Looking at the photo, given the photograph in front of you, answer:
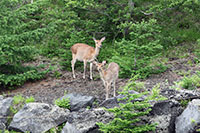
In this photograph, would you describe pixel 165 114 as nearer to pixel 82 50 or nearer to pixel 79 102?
pixel 79 102

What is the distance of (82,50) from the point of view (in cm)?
1180

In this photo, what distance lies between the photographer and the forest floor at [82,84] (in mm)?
9656

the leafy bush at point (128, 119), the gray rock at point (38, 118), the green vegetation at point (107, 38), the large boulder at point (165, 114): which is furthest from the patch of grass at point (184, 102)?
the gray rock at point (38, 118)

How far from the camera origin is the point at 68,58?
12641 mm

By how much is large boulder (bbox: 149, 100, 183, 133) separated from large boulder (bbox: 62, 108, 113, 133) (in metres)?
1.07

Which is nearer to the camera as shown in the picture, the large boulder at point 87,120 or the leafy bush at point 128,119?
the leafy bush at point 128,119

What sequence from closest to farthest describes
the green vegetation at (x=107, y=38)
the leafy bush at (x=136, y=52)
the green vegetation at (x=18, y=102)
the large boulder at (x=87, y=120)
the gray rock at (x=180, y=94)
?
1. the large boulder at (x=87, y=120)
2. the gray rock at (x=180, y=94)
3. the green vegetation at (x=18, y=102)
4. the leafy bush at (x=136, y=52)
5. the green vegetation at (x=107, y=38)

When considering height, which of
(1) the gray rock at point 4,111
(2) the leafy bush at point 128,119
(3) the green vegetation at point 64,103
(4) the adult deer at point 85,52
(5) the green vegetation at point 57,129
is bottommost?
(5) the green vegetation at point 57,129

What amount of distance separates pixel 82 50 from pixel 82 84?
5.25 ft

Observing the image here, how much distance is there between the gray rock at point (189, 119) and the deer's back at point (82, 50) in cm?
574

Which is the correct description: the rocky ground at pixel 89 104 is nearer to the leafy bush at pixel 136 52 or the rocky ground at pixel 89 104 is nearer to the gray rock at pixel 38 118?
the gray rock at pixel 38 118

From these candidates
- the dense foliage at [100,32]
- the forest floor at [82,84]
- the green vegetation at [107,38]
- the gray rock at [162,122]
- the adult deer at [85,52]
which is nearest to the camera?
the gray rock at [162,122]

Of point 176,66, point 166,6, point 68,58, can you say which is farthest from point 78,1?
point 176,66

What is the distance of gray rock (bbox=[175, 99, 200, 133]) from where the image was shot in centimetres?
625
